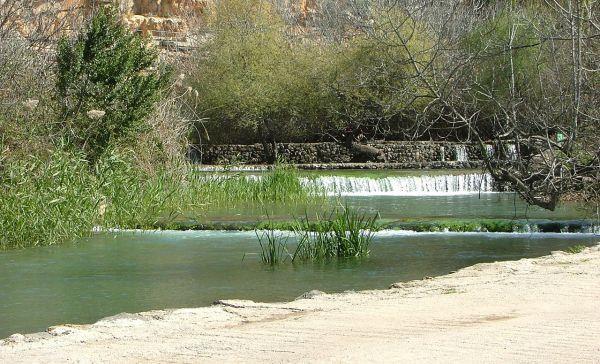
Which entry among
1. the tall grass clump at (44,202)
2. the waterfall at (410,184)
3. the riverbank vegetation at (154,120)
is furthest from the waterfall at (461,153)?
the tall grass clump at (44,202)

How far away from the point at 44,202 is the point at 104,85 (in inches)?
261

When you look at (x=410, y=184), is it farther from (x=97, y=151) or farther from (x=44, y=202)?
(x=44, y=202)

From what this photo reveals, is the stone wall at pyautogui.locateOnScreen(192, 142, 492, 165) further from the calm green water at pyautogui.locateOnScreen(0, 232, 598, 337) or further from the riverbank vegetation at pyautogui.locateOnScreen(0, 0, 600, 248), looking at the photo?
the calm green water at pyautogui.locateOnScreen(0, 232, 598, 337)

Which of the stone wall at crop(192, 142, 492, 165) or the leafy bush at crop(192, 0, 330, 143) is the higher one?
the leafy bush at crop(192, 0, 330, 143)

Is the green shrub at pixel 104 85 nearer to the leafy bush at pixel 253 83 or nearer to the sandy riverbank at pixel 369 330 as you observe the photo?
the sandy riverbank at pixel 369 330

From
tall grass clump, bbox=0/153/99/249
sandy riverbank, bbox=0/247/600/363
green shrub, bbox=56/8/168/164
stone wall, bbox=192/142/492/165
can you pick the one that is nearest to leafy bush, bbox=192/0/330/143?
stone wall, bbox=192/142/492/165

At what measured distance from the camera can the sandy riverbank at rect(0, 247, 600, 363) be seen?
22.1ft

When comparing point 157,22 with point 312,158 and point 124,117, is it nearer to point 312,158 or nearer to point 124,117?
point 312,158

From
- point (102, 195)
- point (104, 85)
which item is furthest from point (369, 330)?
point (104, 85)

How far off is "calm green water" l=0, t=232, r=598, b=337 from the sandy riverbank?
6.71 ft

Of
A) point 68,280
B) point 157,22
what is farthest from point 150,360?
point 157,22

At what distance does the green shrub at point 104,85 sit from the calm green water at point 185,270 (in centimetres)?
389

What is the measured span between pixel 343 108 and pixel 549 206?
28.5m

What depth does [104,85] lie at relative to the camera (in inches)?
867
